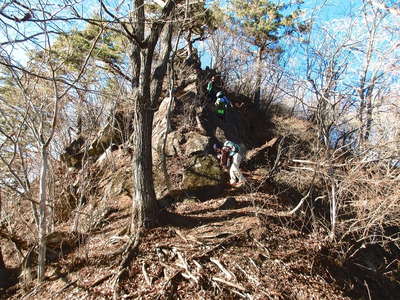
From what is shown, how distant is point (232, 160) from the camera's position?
1043cm

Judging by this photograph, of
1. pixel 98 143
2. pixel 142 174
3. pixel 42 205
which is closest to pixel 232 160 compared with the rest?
pixel 142 174

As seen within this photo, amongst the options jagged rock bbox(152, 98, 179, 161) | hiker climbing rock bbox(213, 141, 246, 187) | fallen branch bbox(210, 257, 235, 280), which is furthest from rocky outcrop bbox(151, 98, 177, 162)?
fallen branch bbox(210, 257, 235, 280)

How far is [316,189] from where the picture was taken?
10.7 meters

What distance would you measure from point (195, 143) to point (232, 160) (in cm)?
160

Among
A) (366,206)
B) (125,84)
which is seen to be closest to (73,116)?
(125,84)

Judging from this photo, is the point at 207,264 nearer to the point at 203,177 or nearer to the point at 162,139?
the point at 203,177

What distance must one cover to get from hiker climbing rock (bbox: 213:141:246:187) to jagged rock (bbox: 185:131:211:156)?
1.56ft

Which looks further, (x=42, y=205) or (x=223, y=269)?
(x=223, y=269)

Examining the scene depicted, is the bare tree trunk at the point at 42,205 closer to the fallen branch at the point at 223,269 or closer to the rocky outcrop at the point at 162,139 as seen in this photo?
the fallen branch at the point at 223,269

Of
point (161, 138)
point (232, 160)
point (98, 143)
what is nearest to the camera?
point (232, 160)

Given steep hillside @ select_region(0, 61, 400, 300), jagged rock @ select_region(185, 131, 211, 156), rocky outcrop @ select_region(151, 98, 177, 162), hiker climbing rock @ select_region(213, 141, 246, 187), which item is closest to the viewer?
steep hillside @ select_region(0, 61, 400, 300)

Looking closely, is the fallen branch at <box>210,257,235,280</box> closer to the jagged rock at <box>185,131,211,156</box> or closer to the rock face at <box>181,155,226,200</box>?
the rock face at <box>181,155,226,200</box>

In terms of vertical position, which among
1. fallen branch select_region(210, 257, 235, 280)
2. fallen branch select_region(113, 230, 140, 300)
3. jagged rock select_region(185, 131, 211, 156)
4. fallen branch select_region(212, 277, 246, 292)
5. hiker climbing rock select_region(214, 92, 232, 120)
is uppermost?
hiker climbing rock select_region(214, 92, 232, 120)

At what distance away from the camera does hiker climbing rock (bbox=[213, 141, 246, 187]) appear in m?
9.87
